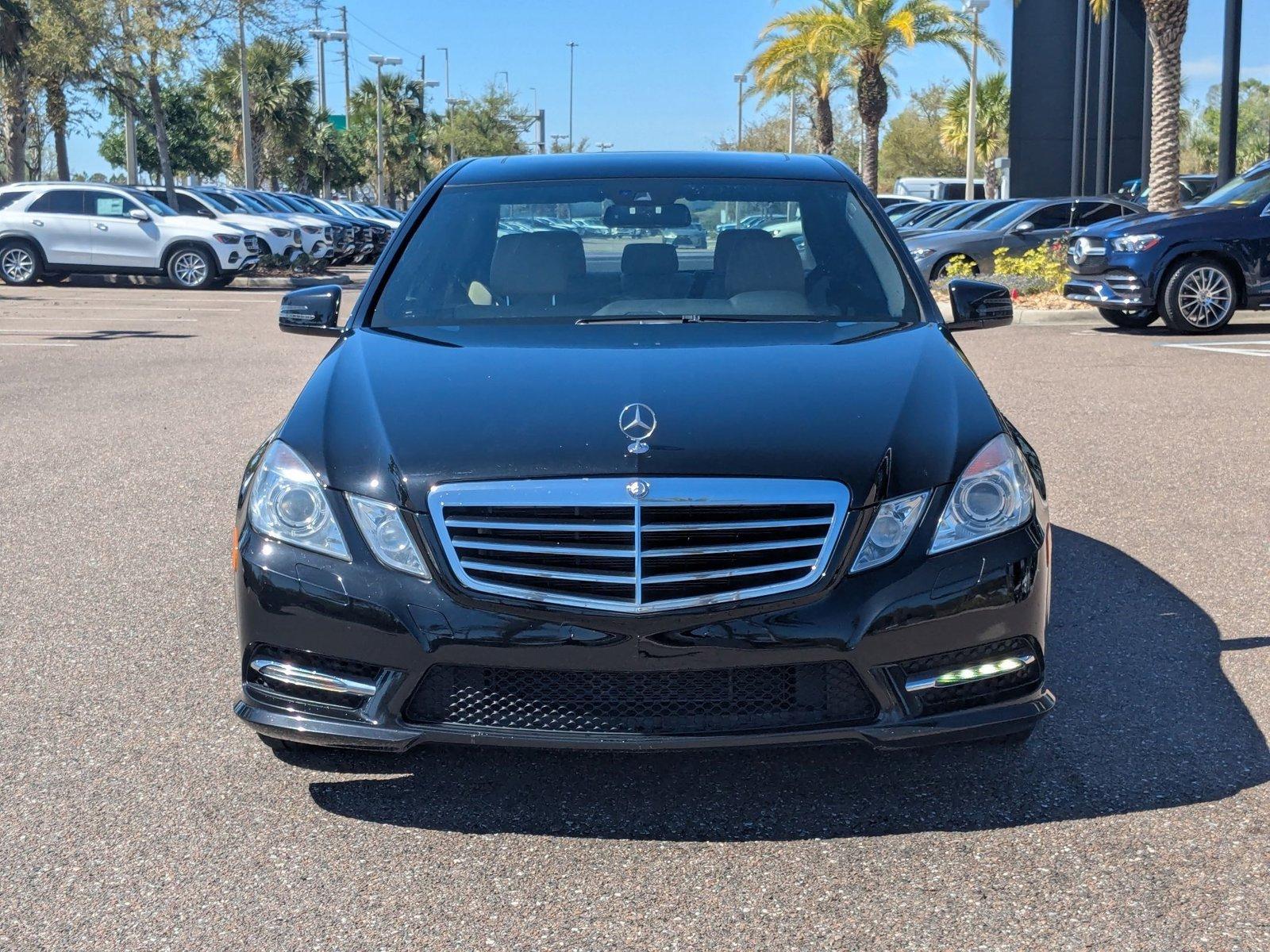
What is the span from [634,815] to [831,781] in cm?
52

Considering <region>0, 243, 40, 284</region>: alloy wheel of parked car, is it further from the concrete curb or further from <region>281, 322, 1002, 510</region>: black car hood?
<region>281, 322, 1002, 510</region>: black car hood

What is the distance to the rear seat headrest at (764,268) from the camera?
458 cm

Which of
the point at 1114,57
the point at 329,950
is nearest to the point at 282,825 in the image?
the point at 329,950

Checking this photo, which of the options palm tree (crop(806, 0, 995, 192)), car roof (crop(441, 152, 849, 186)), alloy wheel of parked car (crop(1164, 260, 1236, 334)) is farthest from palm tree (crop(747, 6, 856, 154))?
car roof (crop(441, 152, 849, 186))

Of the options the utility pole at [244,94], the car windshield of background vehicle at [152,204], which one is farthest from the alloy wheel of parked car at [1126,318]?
the utility pole at [244,94]

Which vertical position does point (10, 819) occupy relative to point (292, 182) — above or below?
below

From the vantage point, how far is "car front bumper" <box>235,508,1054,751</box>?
311 centimetres

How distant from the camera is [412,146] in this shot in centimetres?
9250

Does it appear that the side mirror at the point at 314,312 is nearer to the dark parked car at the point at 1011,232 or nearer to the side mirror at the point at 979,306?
the side mirror at the point at 979,306

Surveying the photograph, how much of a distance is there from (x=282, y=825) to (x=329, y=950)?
62cm

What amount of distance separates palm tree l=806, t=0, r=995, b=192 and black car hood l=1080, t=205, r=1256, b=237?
20060 mm

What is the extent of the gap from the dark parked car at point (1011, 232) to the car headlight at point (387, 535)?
18423 mm

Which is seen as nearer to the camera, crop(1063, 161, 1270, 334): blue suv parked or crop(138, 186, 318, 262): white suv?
crop(1063, 161, 1270, 334): blue suv parked

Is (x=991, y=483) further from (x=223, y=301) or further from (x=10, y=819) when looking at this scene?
(x=223, y=301)
